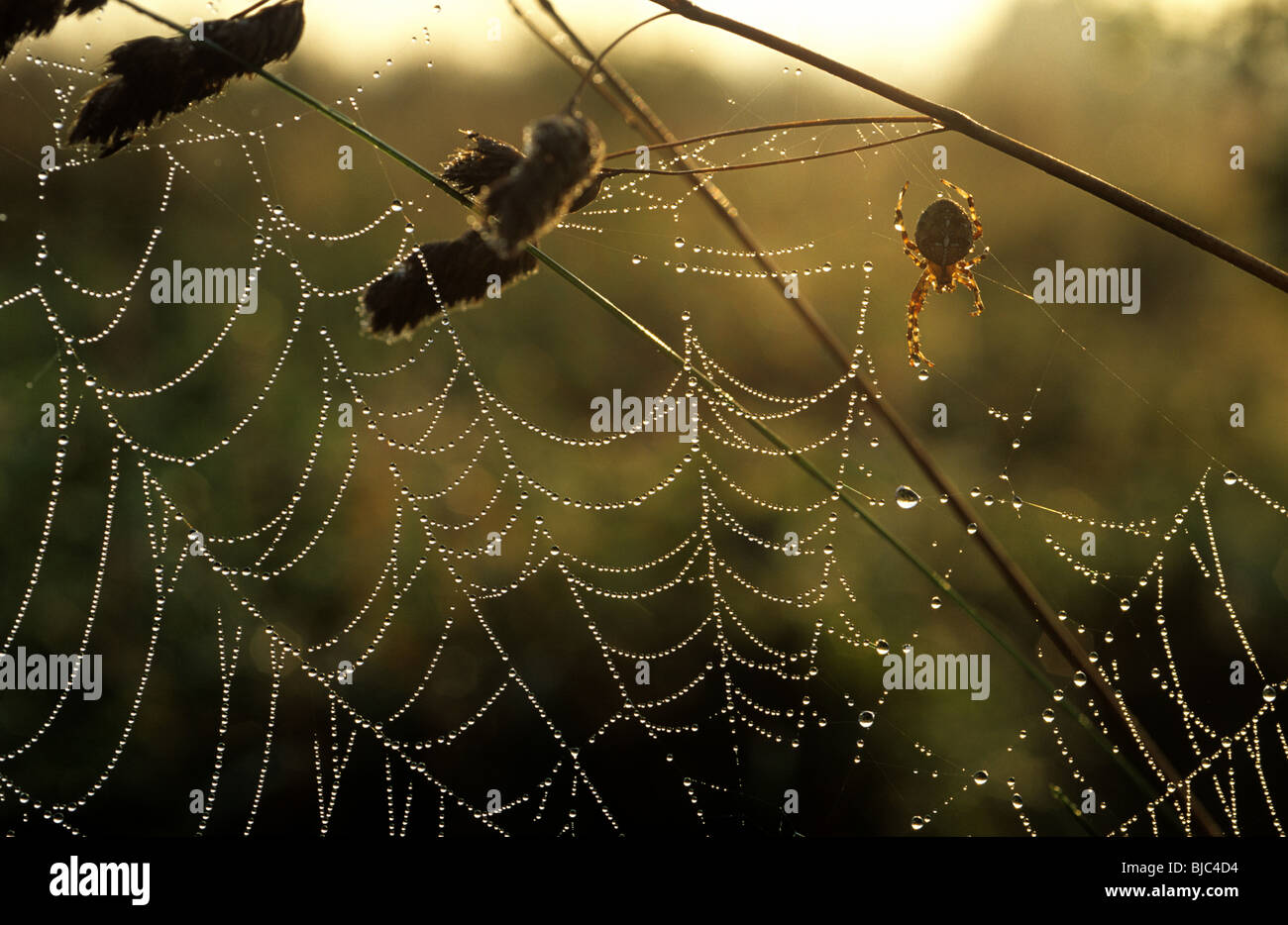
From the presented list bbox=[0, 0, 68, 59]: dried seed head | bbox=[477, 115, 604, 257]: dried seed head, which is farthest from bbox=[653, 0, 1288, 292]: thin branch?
bbox=[0, 0, 68, 59]: dried seed head

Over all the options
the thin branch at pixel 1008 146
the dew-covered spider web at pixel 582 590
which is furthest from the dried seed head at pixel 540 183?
the dew-covered spider web at pixel 582 590

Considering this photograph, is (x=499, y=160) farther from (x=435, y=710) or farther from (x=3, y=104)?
(x=3, y=104)

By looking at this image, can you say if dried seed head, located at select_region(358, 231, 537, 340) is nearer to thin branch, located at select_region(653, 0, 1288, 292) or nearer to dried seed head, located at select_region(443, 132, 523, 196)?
dried seed head, located at select_region(443, 132, 523, 196)

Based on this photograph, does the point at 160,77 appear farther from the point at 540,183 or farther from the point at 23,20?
the point at 540,183

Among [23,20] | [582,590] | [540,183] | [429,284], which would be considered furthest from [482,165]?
[582,590]

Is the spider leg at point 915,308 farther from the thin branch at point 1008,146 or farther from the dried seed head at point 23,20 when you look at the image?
the dried seed head at point 23,20
